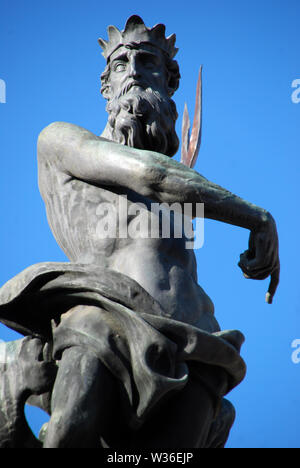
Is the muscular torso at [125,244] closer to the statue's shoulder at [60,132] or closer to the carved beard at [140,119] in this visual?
the statue's shoulder at [60,132]

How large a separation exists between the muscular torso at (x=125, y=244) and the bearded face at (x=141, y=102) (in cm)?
60

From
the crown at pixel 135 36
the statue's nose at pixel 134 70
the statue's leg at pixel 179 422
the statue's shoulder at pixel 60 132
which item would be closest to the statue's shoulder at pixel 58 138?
the statue's shoulder at pixel 60 132

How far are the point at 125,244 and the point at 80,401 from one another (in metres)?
1.33

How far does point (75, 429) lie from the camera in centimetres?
515

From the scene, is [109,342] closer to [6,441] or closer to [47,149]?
[6,441]

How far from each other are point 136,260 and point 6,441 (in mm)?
1489

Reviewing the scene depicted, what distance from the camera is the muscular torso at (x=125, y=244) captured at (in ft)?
19.5

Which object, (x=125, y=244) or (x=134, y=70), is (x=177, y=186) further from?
(x=134, y=70)

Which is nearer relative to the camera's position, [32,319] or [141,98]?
[32,319]

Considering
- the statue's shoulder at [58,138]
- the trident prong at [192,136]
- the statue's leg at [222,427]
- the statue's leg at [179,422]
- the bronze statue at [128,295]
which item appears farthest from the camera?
the trident prong at [192,136]

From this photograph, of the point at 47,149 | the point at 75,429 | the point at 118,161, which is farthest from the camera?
the point at 47,149

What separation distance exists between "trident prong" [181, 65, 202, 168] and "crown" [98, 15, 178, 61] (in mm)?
1603

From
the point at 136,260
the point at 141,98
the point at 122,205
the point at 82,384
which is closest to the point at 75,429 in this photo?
the point at 82,384
